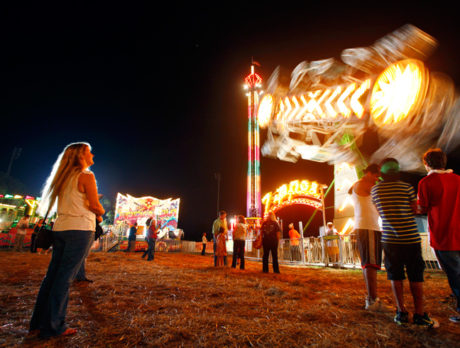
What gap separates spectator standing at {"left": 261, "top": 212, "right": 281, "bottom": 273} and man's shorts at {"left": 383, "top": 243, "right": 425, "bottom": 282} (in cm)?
397

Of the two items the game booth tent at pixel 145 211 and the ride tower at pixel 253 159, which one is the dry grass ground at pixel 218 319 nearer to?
the ride tower at pixel 253 159

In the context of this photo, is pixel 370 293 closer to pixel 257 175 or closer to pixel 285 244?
pixel 285 244

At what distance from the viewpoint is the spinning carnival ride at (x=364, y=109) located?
31.2 ft

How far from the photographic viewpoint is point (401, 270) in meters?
2.40

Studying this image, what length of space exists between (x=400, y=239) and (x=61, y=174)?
11.3ft

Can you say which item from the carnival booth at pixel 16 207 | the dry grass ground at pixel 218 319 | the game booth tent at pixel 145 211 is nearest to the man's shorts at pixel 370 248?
the dry grass ground at pixel 218 319

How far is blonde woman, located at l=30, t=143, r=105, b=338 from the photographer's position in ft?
6.15

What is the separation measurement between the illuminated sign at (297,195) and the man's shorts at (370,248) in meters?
14.7

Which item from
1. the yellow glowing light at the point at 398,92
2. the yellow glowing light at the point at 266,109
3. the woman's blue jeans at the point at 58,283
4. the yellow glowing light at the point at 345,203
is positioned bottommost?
the woman's blue jeans at the point at 58,283

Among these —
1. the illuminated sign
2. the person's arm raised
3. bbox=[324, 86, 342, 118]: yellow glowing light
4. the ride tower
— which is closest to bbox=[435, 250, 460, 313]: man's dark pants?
the person's arm raised

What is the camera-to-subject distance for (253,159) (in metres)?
23.4

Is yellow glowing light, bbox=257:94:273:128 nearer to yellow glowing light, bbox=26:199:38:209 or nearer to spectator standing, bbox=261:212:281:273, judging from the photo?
spectator standing, bbox=261:212:281:273

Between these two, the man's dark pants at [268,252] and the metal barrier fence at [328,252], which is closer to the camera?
the man's dark pants at [268,252]

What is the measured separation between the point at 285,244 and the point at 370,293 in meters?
9.11
